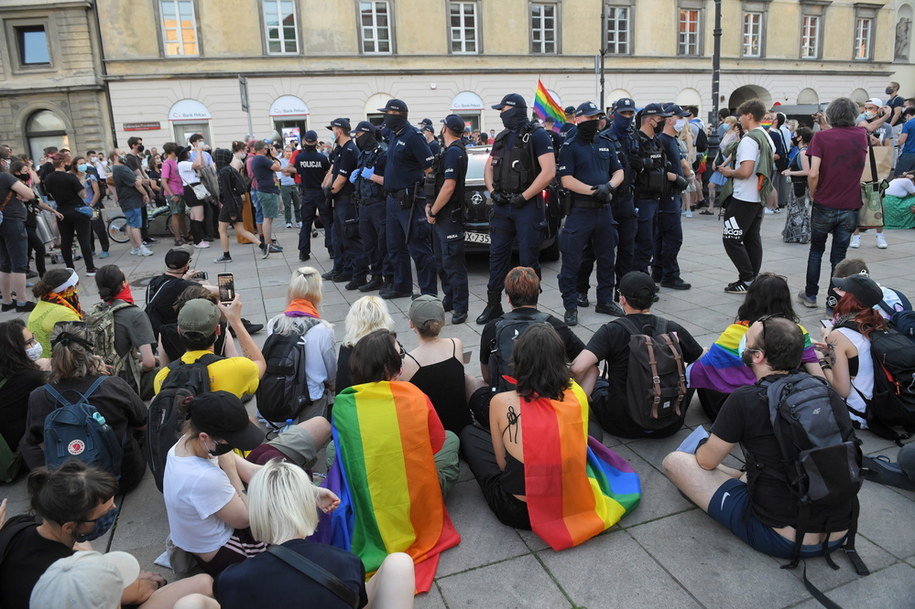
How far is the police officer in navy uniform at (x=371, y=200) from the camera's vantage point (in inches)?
306

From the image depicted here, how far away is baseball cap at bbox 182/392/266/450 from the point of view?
266cm

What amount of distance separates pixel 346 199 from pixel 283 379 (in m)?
4.86

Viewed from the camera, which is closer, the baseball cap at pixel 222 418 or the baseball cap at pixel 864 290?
the baseball cap at pixel 222 418

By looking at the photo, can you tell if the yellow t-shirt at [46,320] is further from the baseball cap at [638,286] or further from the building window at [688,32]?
the building window at [688,32]

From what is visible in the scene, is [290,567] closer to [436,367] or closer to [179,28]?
[436,367]

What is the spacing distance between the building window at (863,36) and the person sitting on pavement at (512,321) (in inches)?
1618

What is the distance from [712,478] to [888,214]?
Result: 10311 mm

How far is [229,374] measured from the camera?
3605 mm

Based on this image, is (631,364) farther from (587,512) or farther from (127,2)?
(127,2)

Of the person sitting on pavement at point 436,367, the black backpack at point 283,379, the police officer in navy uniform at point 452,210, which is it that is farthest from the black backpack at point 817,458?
the police officer in navy uniform at point 452,210

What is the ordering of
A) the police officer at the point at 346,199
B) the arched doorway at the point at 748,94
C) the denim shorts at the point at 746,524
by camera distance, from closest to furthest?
the denim shorts at the point at 746,524 → the police officer at the point at 346,199 → the arched doorway at the point at 748,94

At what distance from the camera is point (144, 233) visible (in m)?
13.4

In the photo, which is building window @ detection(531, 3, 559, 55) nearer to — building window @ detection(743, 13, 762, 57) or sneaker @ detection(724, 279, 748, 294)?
building window @ detection(743, 13, 762, 57)

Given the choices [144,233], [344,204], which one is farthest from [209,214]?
[344,204]
